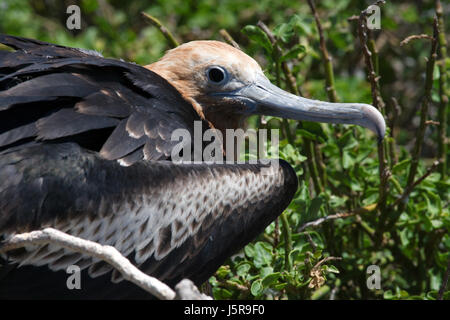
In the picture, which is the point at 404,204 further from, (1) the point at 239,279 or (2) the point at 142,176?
(2) the point at 142,176

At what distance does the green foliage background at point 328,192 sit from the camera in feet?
11.4

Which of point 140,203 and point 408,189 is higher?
point 408,189

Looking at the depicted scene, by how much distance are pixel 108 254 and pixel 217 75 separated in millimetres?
1470

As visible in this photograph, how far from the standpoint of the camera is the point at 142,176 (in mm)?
3010

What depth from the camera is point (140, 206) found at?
9.89ft

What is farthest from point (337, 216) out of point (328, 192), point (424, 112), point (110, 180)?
point (110, 180)

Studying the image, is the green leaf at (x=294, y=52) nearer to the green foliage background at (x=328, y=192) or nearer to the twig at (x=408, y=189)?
the green foliage background at (x=328, y=192)

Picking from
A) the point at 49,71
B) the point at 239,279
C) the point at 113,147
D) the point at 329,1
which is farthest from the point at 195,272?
the point at 329,1

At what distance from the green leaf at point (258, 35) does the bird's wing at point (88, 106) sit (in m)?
0.58

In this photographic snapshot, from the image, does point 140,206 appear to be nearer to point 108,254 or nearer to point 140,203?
point 140,203

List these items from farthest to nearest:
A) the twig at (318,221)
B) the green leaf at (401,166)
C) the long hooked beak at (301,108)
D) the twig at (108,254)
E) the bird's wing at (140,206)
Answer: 1. the green leaf at (401,166)
2. the twig at (318,221)
3. the long hooked beak at (301,108)
4. the bird's wing at (140,206)
5. the twig at (108,254)

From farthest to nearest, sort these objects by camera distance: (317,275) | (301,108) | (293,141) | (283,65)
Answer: (293,141)
(283,65)
(301,108)
(317,275)

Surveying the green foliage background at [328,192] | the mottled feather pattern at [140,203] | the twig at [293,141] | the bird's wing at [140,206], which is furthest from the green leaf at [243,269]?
the twig at [293,141]

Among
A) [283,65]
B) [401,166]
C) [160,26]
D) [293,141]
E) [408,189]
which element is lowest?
[408,189]
